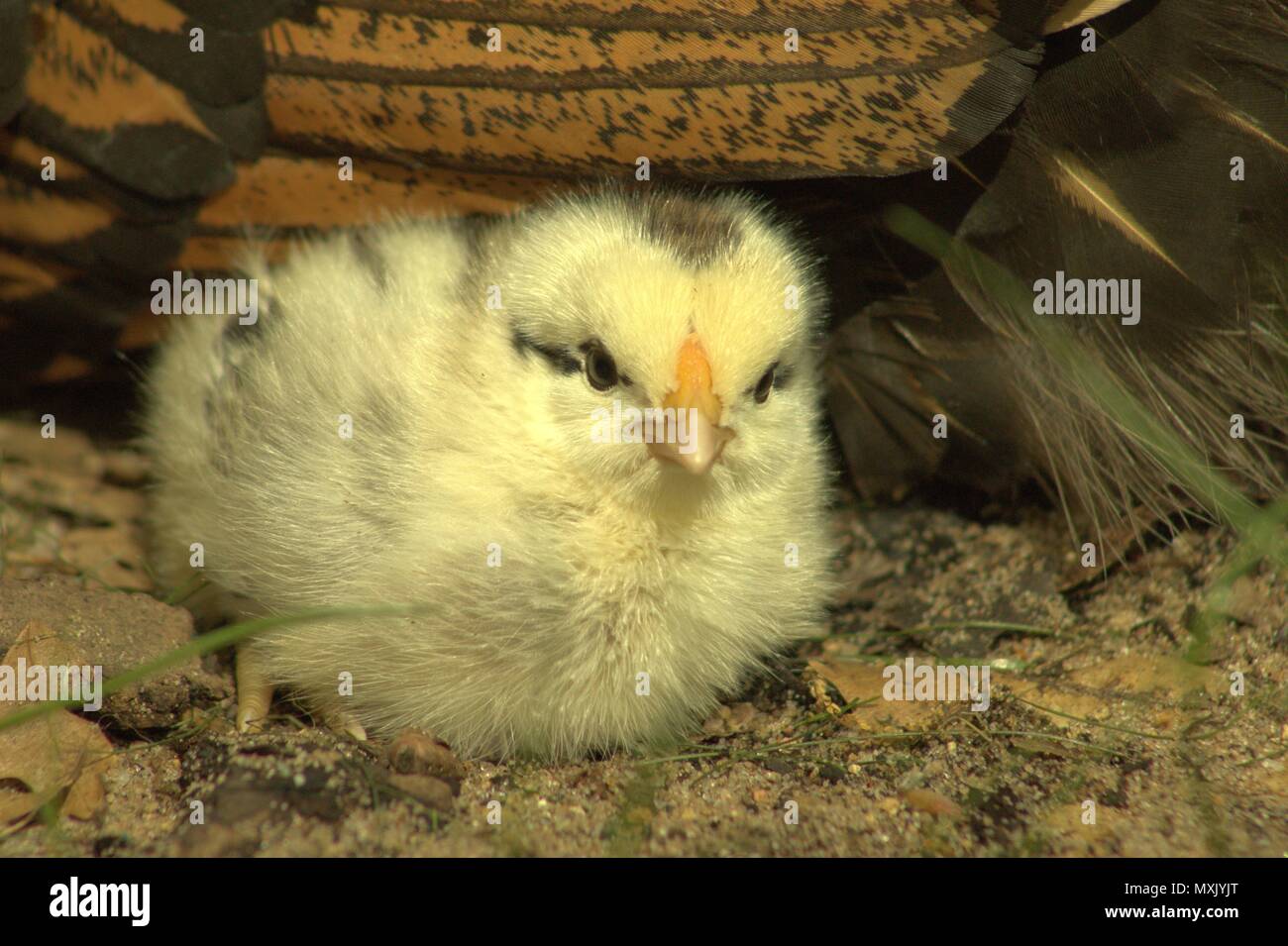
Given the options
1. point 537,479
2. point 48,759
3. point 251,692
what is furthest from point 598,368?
point 48,759

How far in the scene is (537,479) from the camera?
8.12 feet

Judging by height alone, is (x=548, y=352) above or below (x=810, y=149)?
below

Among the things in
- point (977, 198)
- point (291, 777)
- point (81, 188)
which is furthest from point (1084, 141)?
point (81, 188)

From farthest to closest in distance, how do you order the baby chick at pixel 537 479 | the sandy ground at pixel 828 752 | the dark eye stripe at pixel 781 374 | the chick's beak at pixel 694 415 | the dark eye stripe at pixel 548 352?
the dark eye stripe at pixel 781 374
the dark eye stripe at pixel 548 352
the baby chick at pixel 537 479
the chick's beak at pixel 694 415
the sandy ground at pixel 828 752

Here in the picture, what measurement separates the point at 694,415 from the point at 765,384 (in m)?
0.37

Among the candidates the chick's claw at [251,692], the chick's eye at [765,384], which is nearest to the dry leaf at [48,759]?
the chick's claw at [251,692]

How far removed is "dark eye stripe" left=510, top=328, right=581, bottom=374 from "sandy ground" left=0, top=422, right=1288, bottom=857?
85 centimetres

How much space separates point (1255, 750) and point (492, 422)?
1.75m

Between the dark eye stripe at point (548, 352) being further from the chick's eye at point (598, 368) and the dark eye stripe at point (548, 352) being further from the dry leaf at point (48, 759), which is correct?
the dry leaf at point (48, 759)

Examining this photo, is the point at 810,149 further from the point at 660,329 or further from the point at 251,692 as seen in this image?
the point at 251,692

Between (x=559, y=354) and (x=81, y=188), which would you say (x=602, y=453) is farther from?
(x=81, y=188)

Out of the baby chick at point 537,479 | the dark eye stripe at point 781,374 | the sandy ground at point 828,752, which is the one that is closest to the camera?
the sandy ground at point 828,752

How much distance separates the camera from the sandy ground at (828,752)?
6.94 ft

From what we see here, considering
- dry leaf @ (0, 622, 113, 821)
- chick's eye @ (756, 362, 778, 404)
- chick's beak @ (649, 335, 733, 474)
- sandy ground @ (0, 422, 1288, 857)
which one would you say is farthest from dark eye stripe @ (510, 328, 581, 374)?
dry leaf @ (0, 622, 113, 821)
